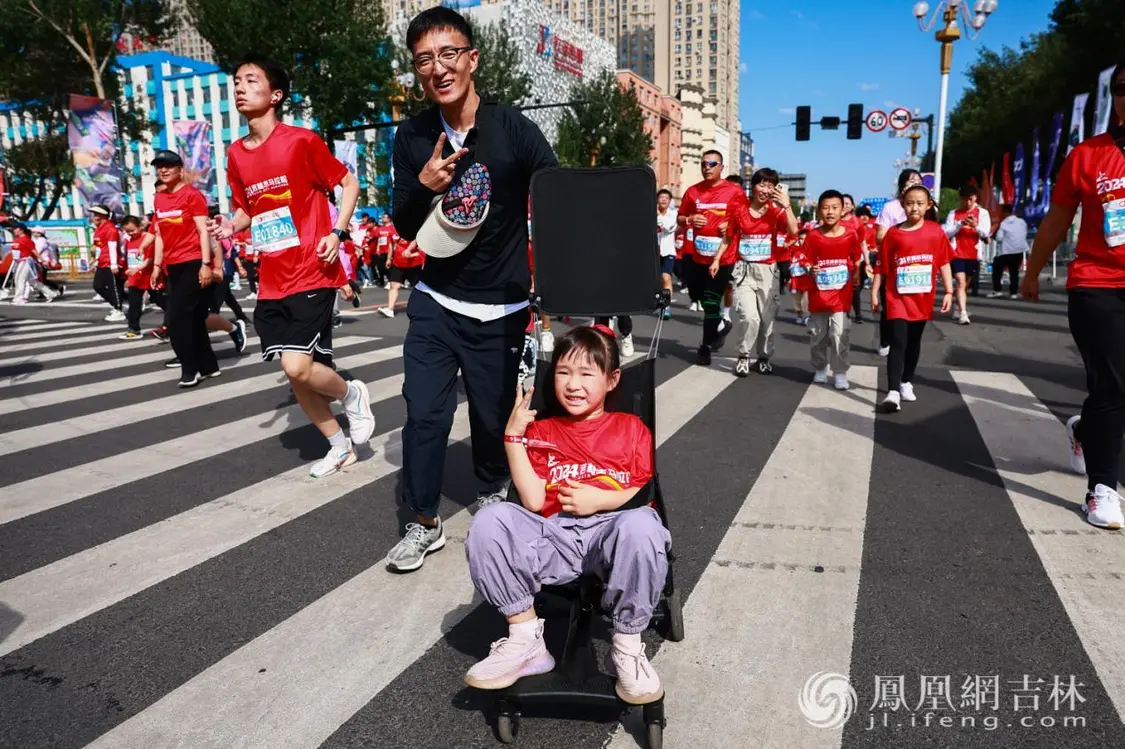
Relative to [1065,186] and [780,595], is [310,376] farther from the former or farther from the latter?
[1065,186]

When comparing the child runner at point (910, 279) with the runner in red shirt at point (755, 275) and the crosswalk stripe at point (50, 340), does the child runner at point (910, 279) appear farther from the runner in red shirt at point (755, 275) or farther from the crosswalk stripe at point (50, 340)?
the crosswalk stripe at point (50, 340)

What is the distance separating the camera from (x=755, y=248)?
786 centimetres

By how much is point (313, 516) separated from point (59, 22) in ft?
125

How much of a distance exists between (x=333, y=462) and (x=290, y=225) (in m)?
1.41

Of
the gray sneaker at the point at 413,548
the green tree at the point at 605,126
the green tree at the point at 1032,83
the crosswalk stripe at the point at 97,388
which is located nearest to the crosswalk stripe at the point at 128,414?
the crosswalk stripe at the point at 97,388

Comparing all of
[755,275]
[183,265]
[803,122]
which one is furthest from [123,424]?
[803,122]

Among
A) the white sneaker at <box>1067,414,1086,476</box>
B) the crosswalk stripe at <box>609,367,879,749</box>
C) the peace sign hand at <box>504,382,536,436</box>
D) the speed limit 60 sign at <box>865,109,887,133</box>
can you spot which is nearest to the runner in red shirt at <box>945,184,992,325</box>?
the white sneaker at <box>1067,414,1086,476</box>

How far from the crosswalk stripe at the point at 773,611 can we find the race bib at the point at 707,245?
3.85 m

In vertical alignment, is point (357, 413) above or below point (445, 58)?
below

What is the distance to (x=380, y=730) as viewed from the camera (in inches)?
86.5

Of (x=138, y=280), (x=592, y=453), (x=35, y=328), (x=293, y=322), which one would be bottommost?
(x=35, y=328)

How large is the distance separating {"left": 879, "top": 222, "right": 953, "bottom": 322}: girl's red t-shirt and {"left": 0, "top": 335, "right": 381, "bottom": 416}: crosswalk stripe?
6117 millimetres

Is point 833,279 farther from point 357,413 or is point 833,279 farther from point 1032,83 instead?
point 1032,83

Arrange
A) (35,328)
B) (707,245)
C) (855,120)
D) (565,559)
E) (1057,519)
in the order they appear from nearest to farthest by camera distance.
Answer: (565,559), (1057,519), (707,245), (35,328), (855,120)
